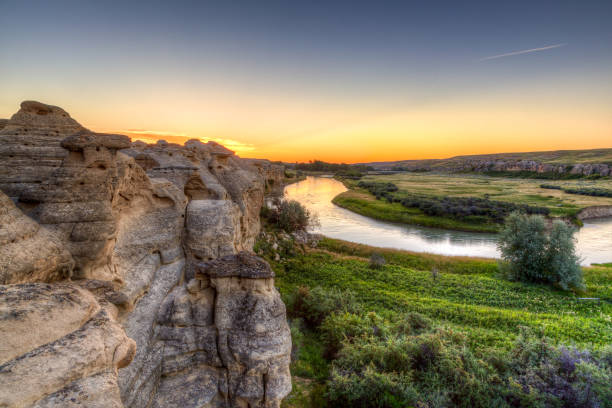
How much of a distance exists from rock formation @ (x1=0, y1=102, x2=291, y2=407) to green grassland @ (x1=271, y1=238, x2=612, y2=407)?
4.63 m

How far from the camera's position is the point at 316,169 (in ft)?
573

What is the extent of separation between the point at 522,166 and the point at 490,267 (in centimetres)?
12270

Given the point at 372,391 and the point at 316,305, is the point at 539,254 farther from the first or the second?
the point at 372,391

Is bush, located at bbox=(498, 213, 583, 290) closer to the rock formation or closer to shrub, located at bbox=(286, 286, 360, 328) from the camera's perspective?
shrub, located at bbox=(286, 286, 360, 328)

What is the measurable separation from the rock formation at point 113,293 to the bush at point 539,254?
2567 centimetres

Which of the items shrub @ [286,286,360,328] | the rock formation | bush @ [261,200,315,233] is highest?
the rock formation

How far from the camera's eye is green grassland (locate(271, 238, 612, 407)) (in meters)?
12.6

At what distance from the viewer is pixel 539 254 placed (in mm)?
22922

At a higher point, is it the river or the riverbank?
the riverbank

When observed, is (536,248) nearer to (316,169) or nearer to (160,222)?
(160,222)

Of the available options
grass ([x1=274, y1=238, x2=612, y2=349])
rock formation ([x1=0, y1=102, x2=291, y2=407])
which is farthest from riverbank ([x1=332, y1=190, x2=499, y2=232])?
rock formation ([x1=0, y1=102, x2=291, y2=407])

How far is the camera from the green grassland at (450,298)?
12562 mm

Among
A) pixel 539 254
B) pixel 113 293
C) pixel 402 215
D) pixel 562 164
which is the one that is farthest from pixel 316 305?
pixel 562 164

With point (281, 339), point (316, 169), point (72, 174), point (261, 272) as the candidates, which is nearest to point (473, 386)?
point (281, 339)
